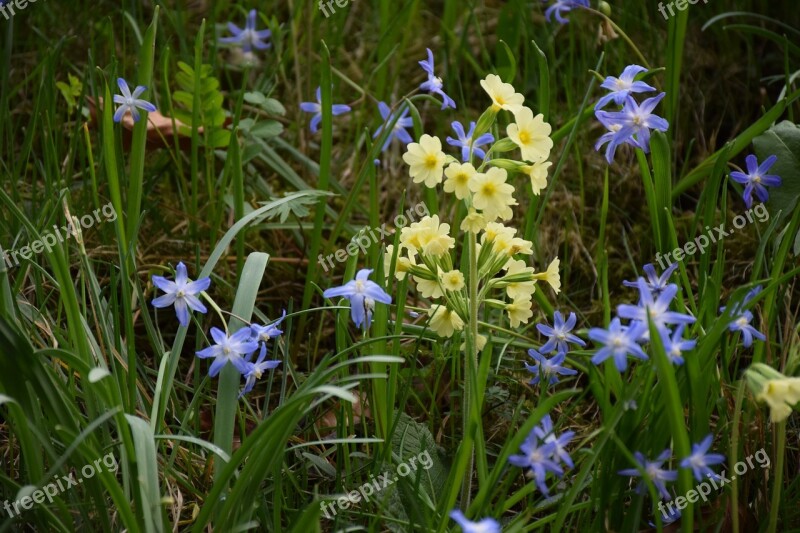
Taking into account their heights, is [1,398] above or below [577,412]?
above

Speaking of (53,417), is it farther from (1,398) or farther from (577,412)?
(577,412)

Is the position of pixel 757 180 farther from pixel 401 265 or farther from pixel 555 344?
pixel 401 265

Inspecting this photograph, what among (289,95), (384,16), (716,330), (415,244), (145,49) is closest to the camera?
(716,330)

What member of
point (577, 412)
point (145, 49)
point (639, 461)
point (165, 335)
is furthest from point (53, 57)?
point (639, 461)

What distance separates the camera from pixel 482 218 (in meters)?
1.56

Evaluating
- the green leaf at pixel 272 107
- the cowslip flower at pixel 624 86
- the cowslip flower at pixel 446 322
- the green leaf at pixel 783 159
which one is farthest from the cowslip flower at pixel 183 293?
the green leaf at pixel 783 159

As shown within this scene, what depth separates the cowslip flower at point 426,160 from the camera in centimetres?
158

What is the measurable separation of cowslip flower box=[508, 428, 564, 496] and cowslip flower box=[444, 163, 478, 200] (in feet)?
1.43

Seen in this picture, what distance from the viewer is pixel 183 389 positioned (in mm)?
2131

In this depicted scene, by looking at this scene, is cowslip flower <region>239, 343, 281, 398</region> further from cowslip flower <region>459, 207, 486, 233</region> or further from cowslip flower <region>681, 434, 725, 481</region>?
cowslip flower <region>681, 434, 725, 481</region>

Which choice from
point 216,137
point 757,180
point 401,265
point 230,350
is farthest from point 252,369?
point 757,180

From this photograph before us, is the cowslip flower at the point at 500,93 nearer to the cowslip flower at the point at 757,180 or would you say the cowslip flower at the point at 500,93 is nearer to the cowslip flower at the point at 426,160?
the cowslip flower at the point at 426,160

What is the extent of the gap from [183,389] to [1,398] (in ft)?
2.61

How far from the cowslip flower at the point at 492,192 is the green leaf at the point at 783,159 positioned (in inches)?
35.0
